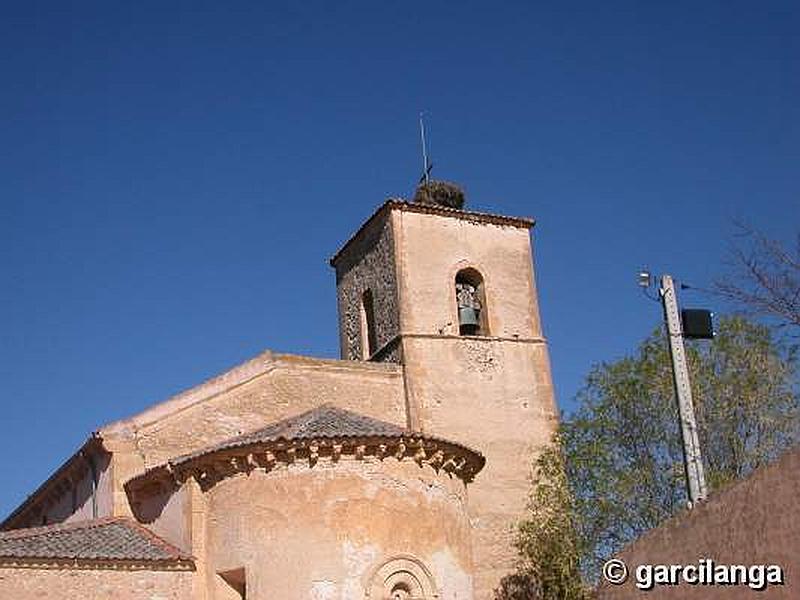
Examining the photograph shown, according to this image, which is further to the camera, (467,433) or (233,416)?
(467,433)

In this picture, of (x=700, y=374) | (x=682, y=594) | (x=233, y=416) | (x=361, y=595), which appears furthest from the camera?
(x=700, y=374)

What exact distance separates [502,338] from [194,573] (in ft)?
31.7

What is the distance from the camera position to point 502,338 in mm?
22812

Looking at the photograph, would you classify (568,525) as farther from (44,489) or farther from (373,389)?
(44,489)

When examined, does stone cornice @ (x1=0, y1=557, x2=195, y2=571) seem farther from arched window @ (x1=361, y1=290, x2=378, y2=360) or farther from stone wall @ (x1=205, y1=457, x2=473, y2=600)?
arched window @ (x1=361, y1=290, x2=378, y2=360)

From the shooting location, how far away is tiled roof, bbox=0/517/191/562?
14.7 meters

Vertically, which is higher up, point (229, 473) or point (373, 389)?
point (373, 389)

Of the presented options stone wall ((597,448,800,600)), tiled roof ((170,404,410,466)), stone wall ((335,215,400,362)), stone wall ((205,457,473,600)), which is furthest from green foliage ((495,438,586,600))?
stone wall ((597,448,800,600))

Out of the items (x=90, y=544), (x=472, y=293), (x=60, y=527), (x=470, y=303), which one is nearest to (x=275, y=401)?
(x=60, y=527)

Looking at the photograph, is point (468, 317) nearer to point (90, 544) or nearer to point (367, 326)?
point (367, 326)

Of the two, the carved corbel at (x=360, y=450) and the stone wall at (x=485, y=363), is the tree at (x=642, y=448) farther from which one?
the carved corbel at (x=360, y=450)

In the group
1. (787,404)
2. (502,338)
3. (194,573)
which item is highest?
(502,338)

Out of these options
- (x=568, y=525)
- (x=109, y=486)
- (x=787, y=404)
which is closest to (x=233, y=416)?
(x=109, y=486)

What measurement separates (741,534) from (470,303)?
13833 mm
